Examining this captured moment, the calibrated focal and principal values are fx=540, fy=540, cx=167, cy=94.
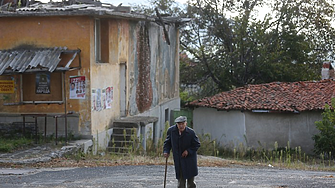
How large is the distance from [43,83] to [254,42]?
20281 millimetres

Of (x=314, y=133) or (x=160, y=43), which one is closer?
(x=314, y=133)

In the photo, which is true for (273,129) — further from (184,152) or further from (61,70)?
(184,152)

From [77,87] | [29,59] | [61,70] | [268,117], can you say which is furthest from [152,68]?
[61,70]

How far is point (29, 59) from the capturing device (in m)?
17.0

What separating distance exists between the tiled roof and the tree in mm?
6186

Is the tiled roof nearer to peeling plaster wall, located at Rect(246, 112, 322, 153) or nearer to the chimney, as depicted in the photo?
peeling plaster wall, located at Rect(246, 112, 322, 153)

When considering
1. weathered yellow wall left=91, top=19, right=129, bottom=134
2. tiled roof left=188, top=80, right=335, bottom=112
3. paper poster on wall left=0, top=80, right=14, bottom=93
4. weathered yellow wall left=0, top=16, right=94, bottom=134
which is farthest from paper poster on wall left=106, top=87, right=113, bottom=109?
tiled roof left=188, top=80, right=335, bottom=112

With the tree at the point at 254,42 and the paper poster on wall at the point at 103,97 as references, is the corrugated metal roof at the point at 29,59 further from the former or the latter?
the tree at the point at 254,42

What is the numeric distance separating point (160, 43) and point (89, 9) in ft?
35.7

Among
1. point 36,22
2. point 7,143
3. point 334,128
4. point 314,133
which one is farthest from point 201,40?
point 7,143

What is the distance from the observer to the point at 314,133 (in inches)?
1003

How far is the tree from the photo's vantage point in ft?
116

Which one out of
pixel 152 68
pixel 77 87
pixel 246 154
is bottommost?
pixel 246 154

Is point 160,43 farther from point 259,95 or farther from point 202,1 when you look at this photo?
point 202,1
